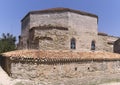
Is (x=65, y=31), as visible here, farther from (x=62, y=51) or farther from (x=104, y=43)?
(x=104, y=43)

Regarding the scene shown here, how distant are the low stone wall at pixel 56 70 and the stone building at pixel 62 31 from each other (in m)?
3.98

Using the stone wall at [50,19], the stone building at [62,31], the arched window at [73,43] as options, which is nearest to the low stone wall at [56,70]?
the arched window at [73,43]

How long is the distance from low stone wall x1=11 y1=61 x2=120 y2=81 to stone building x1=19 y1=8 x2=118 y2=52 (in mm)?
3977

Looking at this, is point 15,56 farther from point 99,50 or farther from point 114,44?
point 114,44

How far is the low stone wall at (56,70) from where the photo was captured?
52.8ft

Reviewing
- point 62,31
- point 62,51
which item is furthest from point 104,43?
point 62,51

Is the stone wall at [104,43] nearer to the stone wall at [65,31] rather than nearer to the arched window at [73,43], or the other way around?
the stone wall at [65,31]

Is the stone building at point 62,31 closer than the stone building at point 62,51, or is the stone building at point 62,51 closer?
the stone building at point 62,51

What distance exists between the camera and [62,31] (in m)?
22.0

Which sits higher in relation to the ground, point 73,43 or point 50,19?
point 50,19

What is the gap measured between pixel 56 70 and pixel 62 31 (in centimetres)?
630

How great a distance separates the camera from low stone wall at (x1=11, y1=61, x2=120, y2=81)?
1609cm

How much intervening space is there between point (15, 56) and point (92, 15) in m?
12.3

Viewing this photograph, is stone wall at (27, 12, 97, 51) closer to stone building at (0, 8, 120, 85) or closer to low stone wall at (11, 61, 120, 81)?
stone building at (0, 8, 120, 85)
